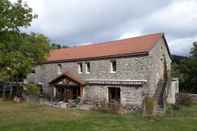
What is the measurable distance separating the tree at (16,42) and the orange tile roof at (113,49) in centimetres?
1255

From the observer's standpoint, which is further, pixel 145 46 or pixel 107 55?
pixel 107 55

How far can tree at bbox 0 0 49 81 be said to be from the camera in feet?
65.6

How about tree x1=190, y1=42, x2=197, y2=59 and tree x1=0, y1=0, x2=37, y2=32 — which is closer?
tree x1=0, y1=0, x2=37, y2=32

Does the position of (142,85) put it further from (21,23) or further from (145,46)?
(21,23)

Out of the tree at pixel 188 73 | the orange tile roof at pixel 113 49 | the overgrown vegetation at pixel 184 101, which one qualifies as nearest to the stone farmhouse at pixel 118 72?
the orange tile roof at pixel 113 49

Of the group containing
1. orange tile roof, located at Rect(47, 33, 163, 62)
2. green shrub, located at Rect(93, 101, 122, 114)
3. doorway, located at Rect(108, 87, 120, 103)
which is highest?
orange tile roof, located at Rect(47, 33, 163, 62)

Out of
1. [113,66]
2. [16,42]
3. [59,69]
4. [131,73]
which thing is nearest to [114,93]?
[113,66]

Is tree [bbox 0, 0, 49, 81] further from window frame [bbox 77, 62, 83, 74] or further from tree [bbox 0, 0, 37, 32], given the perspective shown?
window frame [bbox 77, 62, 83, 74]

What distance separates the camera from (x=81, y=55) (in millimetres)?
39438

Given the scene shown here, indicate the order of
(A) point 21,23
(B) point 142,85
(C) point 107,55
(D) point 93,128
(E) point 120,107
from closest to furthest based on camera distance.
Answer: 1. (D) point 93,128
2. (A) point 21,23
3. (E) point 120,107
4. (B) point 142,85
5. (C) point 107,55

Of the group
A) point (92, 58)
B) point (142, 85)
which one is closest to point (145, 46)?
point (142, 85)

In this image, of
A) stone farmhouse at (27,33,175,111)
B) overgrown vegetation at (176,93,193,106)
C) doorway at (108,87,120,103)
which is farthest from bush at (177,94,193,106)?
doorway at (108,87,120,103)

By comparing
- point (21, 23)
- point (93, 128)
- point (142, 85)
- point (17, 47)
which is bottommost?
point (93, 128)

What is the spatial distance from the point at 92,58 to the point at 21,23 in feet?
53.6
